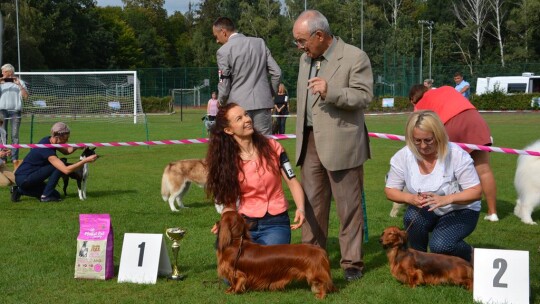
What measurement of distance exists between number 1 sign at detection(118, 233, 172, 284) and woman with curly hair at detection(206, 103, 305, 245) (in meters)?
0.55

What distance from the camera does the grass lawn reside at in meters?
4.32

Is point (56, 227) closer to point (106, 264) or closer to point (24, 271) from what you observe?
point (24, 271)

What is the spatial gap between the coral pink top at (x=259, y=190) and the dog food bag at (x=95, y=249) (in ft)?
3.33

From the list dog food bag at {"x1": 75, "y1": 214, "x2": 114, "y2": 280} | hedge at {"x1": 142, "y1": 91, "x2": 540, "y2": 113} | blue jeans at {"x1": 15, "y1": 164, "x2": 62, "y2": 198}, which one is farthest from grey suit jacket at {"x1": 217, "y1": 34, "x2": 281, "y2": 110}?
hedge at {"x1": 142, "y1": 91, "x2": 540, "y2": 113}

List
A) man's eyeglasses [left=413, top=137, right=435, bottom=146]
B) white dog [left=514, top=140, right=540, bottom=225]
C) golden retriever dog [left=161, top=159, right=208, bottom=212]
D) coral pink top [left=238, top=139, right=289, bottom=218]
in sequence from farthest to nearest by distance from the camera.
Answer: golden retriever dog [left=161, top=159, right=208, bottom=212] < white dog [left=514, top=140, right=540, bottom=225] < coral pink top [left=238, top=139, right=289, bottom=218] < man's eyeglasses [left=413, top=137, right=435, bottom=146]

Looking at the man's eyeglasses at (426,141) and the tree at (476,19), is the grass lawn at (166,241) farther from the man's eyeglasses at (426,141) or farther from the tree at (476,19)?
the tree at (476,19)

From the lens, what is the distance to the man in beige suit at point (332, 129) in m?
4.44

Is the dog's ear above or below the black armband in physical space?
below

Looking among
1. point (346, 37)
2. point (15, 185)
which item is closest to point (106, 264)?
point (15, 185)

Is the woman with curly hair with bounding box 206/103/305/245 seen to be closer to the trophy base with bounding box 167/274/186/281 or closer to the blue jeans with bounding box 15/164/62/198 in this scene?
the trophy base with bounding box 167/274/186/281

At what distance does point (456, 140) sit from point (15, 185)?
18.2 feet

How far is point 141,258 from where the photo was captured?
15.3 feet

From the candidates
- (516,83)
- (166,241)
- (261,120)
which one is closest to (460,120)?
(261,120)

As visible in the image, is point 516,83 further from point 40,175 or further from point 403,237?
point 403,237
